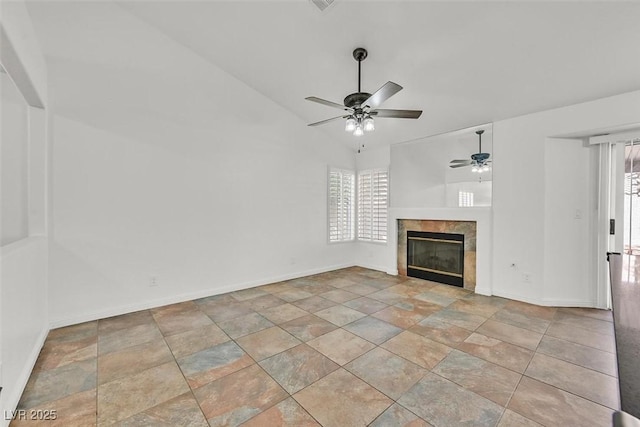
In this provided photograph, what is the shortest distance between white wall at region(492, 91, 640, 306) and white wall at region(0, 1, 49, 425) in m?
5.37

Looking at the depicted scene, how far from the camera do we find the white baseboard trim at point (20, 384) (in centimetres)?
174

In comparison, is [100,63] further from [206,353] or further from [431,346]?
[431,346]

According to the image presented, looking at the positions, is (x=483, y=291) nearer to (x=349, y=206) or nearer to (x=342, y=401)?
(x=349, y=206)

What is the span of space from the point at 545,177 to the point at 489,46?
6.55 feet

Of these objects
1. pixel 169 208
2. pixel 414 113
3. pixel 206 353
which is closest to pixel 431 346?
pixel 206 353

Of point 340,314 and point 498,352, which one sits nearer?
point 498,352

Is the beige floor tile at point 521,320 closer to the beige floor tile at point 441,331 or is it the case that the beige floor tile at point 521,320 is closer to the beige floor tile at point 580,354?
the beige floor tile at point 580,354

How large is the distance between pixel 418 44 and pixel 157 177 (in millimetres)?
3625

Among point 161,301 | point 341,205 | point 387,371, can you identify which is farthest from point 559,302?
point 161,301

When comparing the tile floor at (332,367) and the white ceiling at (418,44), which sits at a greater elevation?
the white ceiling at (418,44)

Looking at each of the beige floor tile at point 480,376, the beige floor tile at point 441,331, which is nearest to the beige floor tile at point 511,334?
the beige floor tile at point 441,331

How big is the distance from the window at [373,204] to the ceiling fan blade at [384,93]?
9.83ft

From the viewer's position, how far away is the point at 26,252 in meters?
2.27

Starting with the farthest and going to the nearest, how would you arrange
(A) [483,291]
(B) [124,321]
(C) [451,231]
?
(C) [451,231], (A) [483,291], (B) [124,321]
